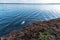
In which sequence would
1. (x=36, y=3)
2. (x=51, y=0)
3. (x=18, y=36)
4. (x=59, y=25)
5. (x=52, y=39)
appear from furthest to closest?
(x=36, y=3), (x=51, y=0), (x=59, y=25), (x=18, y=36), (x=52, y=39)

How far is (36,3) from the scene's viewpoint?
27016 mm

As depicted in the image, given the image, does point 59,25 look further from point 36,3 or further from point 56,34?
point 36,3

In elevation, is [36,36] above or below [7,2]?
above

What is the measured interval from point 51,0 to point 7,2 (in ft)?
25.5

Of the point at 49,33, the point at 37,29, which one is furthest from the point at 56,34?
the point at 37,29

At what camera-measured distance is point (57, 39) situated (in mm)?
6172

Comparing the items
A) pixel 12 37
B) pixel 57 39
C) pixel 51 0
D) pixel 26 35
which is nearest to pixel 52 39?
pixel 57 39

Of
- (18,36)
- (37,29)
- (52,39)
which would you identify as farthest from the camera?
(37,29)

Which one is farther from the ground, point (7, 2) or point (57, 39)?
point (57, 39)

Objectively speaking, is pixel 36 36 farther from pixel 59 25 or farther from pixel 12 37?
pixel 59 25

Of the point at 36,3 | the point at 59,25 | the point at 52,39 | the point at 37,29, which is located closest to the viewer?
the point at 52,39

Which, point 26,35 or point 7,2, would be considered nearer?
point 26,35

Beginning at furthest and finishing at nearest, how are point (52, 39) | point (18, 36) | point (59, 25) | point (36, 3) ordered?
point (36, 3), point (59, 25), point (18, 36), point (52, 39)

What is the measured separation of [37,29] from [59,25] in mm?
1547
